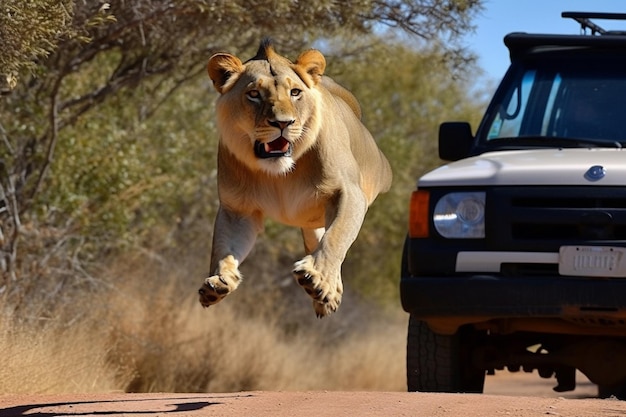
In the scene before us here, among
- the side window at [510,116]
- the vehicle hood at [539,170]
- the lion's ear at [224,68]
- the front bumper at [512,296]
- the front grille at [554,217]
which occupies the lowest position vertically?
the front bumper at [512,296]

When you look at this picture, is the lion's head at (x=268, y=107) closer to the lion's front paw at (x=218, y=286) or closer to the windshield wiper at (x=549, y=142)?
the lion's front paw at (x=218, y=286)

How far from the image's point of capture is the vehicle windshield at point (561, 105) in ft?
23.3

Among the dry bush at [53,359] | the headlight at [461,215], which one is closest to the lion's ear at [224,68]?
the headlight at [461,215]

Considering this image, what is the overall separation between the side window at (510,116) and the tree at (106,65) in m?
2.15

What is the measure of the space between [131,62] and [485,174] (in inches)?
224

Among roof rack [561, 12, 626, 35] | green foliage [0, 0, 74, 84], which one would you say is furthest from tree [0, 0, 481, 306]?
roof rack [561, 12, 626, 35]

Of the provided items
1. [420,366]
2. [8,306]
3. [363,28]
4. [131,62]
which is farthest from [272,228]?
[420,366]

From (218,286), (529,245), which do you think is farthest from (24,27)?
(529,245)

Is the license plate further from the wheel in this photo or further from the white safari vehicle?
the wheel

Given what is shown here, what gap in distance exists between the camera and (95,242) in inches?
464

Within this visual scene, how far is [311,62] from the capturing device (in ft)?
20.9

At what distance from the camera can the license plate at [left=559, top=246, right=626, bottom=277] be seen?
237 inches

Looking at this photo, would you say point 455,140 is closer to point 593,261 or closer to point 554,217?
point 554,217

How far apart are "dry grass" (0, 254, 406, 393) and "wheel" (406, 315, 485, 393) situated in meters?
2.19
